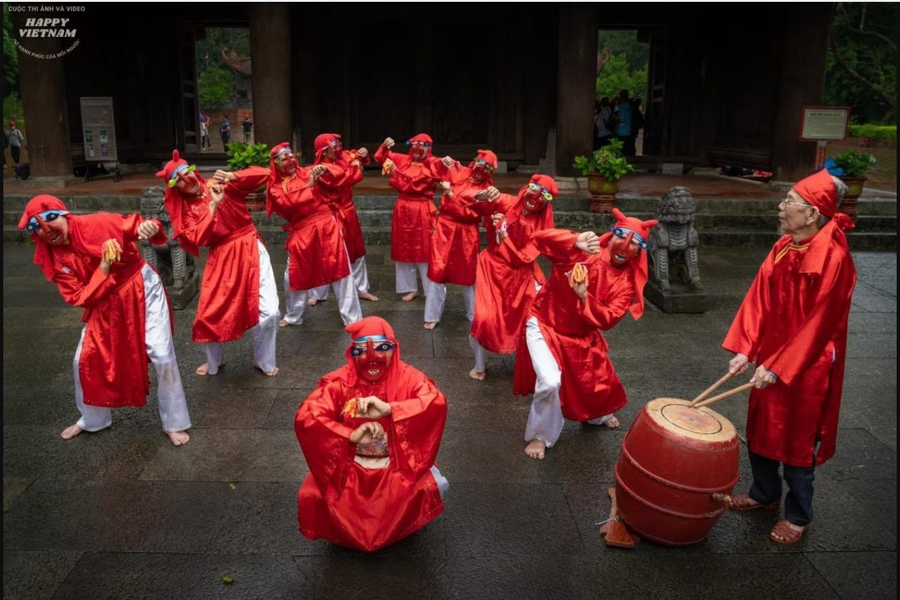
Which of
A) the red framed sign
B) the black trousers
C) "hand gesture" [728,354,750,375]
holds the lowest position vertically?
the black trousers

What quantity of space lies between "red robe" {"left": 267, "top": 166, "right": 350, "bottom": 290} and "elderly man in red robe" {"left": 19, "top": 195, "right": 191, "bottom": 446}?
7.22 feet

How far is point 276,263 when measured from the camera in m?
10.0

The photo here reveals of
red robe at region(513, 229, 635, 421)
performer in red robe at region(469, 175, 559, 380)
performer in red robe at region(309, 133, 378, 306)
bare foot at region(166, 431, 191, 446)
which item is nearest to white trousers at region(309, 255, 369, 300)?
performer in red robe at region(309, 133, 378, 306)

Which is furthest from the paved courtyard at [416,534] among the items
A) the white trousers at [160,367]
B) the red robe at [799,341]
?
the red robe at [799,341]

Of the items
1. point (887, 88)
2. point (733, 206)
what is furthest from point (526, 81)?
point (887, 88)

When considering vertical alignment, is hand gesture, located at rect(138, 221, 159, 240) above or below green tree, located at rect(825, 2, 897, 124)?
below

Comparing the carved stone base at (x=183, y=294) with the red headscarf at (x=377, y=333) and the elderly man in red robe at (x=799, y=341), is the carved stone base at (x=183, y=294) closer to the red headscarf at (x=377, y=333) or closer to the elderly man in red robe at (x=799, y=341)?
the red headscarf at (x=377, y=333)

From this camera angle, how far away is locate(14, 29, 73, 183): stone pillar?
39.4 ft

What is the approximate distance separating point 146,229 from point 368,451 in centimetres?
215

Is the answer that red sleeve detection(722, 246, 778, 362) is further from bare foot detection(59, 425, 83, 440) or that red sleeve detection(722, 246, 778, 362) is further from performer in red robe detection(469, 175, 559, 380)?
bare foot detection(59, 425, 83, 440)

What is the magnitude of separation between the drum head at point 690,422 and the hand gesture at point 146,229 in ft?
10.5

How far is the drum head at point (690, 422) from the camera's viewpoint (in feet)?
11.5

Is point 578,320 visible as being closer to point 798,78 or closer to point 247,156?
point 247,156

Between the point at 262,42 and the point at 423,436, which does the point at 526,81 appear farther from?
the point at 423,436
